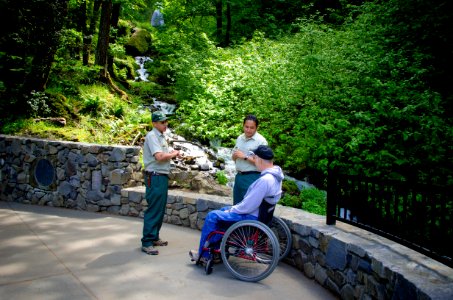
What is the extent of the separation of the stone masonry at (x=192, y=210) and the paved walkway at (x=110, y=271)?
1.07ft

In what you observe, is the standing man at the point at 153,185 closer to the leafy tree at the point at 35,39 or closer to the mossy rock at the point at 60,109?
the mossy rock at the point at 60,109

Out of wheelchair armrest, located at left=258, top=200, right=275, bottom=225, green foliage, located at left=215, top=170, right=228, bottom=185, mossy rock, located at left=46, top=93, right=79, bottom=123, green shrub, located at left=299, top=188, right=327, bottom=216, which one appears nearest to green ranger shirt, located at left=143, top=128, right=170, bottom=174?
wheelchair armrest, located at left=258, top=200, right=275, bottom=225

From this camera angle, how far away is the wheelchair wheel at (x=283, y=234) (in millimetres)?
4305

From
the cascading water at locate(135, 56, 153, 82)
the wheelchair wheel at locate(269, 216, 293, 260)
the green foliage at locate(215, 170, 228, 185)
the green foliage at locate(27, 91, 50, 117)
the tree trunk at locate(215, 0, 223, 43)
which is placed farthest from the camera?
the tree trunk at locate(215, 0, 223, 43)

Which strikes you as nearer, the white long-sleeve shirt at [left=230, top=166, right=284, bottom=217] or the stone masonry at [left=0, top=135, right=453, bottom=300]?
the stone masonry at [left=0, top=135, right=453, bottom=300]

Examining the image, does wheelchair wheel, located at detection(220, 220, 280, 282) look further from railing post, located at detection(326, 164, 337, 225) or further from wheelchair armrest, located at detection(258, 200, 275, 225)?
railing post, located at detection(326, 164, 337, 225)

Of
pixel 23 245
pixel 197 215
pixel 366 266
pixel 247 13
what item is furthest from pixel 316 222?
pixel 247 13

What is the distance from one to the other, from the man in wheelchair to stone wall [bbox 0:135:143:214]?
10.5 feet

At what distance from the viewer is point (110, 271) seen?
398 centimetres

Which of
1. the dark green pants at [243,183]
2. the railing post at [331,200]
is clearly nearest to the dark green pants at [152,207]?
the dark green pants at [243,183]

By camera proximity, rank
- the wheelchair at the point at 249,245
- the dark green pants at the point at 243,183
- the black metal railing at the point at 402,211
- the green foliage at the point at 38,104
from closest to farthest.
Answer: the black metal railing at the point at 402,211, the wheelchair at the point at 249,245, the dark green pants at the point at 243,183, the green foliage at the point at 38,104

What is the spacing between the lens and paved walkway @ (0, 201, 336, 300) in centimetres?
350

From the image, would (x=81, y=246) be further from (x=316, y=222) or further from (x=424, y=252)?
(x=424, y=252)

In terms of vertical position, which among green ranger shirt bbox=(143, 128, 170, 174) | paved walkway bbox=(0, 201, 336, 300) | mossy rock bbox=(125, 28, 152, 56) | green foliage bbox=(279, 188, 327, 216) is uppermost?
mossy rock bbox=(125, 28, 152, 56)
